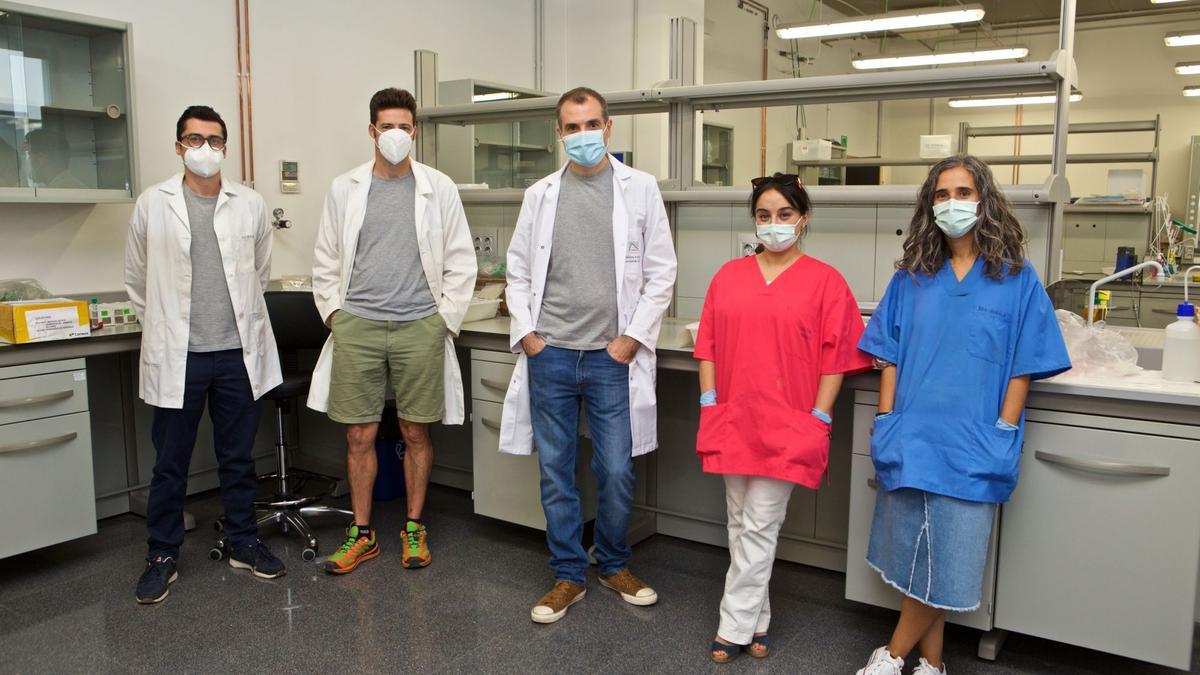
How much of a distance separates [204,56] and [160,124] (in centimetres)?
38

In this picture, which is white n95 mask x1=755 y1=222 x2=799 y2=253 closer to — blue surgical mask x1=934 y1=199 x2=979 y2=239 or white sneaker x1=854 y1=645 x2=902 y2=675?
blue surgical mask x1=934 y1=199 x2=979 y2=239

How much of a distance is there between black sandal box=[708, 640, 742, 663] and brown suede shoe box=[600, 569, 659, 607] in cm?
37

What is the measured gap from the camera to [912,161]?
7414mm

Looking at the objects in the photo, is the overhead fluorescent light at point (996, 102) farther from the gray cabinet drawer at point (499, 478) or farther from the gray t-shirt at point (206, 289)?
the gray t-shirt at point (206, 289)

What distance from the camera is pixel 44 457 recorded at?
3027 millimetres

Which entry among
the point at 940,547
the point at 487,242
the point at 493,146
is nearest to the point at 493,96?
the point at 493,146

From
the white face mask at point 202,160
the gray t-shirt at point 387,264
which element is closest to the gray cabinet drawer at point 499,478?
the gray t-shirt at point 387,264

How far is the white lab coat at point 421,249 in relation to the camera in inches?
121

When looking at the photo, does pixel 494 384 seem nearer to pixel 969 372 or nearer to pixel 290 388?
pixel 290 388

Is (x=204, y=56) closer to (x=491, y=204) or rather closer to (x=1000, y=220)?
(x=491, y=204)

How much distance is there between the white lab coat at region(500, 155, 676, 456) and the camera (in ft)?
8.96

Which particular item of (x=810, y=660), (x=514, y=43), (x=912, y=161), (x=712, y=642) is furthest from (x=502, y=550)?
(x=912, y=161)

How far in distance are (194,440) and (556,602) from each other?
4.28 ft

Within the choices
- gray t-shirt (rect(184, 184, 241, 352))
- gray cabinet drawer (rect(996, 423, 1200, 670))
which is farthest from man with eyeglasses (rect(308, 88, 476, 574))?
gray cabinet drawer (rect(996, 423, 1200, 670))
